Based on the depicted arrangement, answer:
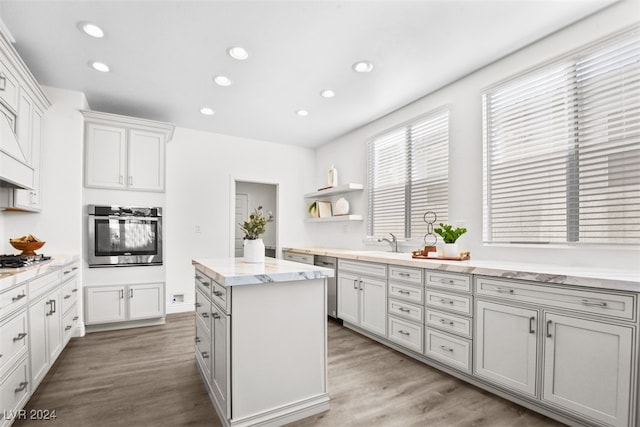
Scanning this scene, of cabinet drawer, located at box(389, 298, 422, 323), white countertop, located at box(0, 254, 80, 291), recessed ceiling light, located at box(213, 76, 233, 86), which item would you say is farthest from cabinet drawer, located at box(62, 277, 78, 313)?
cabinet drawer, located at box(389, 298, 422, 323)

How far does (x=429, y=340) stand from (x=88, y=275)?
367 centimetres

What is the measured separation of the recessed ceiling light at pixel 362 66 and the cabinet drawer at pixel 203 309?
2.38m

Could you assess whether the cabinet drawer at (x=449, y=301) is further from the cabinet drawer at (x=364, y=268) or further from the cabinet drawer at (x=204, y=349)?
the cabinet drawer at (x=204, y=349)

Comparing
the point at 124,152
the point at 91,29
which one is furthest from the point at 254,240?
the point at 124,152

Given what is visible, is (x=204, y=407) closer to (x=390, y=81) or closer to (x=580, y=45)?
(x=390, y=81)

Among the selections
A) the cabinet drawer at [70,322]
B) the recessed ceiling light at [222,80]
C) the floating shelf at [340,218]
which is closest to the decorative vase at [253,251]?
the recessed ceiling light at [222,80]

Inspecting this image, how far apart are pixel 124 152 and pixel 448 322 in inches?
154

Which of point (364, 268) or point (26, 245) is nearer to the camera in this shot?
point (26, 245)

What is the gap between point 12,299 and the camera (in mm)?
1820

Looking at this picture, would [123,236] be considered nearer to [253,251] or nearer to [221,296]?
[253,251]

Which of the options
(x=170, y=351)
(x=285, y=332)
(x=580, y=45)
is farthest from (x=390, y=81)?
(x=170, y=351)

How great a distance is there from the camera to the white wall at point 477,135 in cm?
218

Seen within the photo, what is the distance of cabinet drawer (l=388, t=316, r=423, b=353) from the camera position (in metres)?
2.78

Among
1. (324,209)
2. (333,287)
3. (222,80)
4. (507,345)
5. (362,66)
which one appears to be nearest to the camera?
(507,345)
